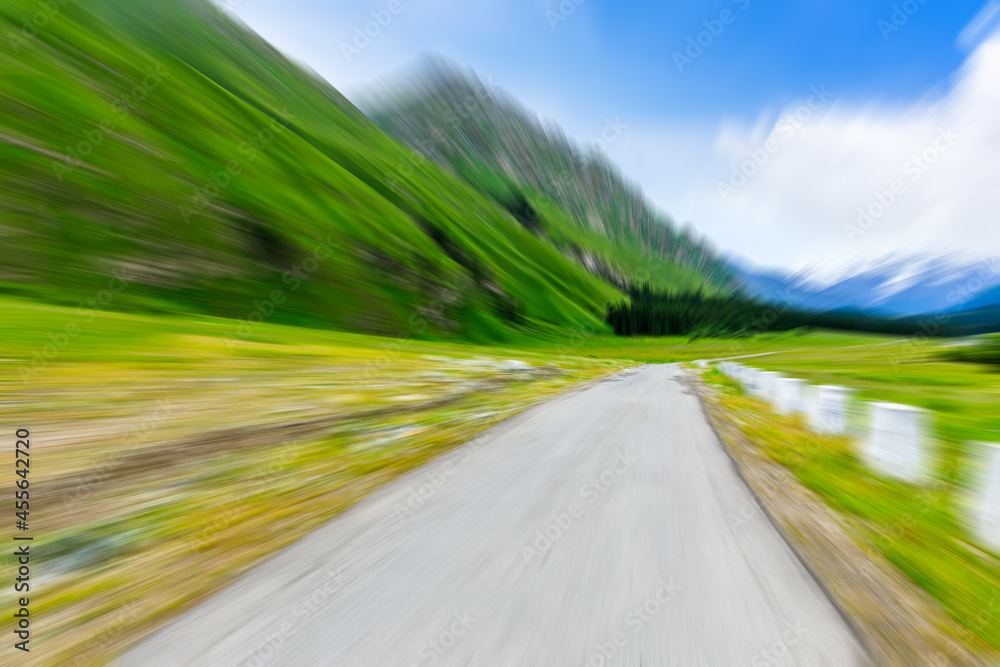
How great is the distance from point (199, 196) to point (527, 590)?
1421 inches

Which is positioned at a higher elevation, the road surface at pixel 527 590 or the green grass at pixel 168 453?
the green grass at pixel 168 453

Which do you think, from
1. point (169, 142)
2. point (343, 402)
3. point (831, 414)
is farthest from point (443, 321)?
point (831, 414)

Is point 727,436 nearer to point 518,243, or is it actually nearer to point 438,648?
point 438,648

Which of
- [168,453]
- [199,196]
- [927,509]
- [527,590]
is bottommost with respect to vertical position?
[927,509]

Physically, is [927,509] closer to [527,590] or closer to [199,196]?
[527,590]

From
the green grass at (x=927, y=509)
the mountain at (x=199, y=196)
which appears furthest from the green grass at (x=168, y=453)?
the mountain at (x=199, y=196)

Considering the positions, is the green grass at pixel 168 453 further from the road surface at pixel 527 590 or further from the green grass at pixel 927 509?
the green grass at pixel 927 509

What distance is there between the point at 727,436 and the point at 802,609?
6.69 metres

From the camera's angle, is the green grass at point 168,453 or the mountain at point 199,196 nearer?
the green grass at point 168,453

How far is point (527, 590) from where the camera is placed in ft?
10.4

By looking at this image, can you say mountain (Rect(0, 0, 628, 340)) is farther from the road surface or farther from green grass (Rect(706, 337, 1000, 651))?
green grass (Rect(706, 337, 1000, 651))

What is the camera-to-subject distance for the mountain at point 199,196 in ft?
68.9

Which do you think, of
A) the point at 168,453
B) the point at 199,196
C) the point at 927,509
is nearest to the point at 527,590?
the point at 927,509

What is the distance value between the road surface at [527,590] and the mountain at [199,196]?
840 inches
